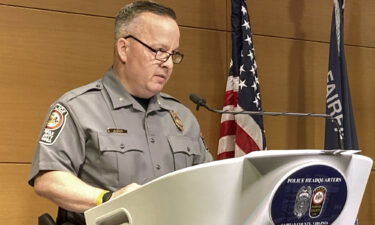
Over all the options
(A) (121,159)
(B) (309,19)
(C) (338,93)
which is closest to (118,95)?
(A) (121,159)

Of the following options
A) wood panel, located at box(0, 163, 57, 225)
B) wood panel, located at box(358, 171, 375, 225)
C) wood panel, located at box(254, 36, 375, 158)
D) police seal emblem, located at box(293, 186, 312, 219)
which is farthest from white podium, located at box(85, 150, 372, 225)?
wood panel, located at box(358, 171, 375, 225)

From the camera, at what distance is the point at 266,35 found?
3.57 m

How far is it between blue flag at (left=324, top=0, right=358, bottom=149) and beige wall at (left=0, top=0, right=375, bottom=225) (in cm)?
30

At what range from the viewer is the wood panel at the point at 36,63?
2811 mm

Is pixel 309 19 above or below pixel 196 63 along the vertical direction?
Answer: above

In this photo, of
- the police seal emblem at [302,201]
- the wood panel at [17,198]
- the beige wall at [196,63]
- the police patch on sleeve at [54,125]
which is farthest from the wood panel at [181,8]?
the police seal emblem at [302,201]

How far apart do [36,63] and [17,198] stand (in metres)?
0.69

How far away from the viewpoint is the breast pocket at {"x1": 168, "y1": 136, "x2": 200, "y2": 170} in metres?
2.10

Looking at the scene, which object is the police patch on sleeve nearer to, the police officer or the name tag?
the police officer

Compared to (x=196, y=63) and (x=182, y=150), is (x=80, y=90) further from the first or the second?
(x=196, y=63)

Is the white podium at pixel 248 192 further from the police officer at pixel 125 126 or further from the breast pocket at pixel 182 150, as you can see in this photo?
the breast pocket at pixel 182 150

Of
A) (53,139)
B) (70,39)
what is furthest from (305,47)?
(53,139)

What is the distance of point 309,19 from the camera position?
373 centimetres

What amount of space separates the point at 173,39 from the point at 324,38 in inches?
77.8
